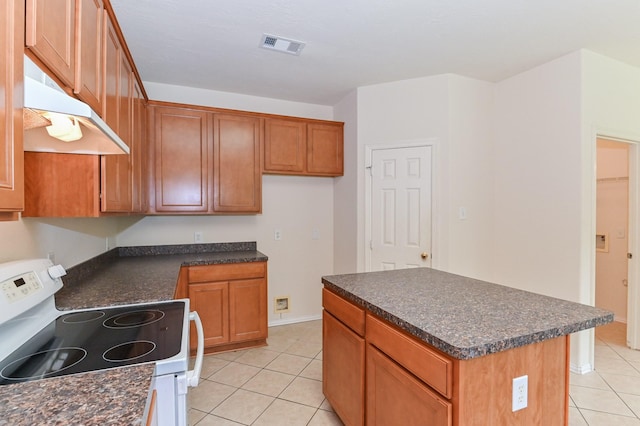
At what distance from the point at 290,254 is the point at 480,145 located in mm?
2291

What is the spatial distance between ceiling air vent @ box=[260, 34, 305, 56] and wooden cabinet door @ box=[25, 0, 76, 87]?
1.38 m

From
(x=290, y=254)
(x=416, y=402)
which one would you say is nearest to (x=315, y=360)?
(x=290, y=254)

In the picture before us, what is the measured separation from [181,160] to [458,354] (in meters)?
2.77

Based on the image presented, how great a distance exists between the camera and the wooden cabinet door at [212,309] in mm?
2766

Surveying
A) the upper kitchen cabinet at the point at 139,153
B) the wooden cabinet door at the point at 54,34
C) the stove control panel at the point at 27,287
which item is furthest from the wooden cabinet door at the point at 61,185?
the upper kitchen cabinet at the point at 139,153

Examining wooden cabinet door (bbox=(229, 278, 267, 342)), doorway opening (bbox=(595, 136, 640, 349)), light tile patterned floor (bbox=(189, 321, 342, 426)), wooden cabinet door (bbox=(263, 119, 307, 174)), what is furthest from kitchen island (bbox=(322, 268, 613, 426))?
doorway opening (bbox=(595, 136, 640, 349))

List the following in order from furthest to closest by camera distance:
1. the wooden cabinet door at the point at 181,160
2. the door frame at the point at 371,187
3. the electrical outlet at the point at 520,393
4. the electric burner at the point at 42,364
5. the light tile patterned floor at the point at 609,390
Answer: the door frame at the point at 371,187
the wooden cabinet door at the point at 181,160
the light tile patterned floor at the point at 609,390
the electrical outlet at the point at 520,393
the electric burner at the point at 42,364

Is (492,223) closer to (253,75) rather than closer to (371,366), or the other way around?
(371,366)

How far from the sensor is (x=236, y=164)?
3148 mm

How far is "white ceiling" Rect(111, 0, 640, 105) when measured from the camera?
198 cm

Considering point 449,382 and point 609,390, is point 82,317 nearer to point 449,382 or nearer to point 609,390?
point 449,382

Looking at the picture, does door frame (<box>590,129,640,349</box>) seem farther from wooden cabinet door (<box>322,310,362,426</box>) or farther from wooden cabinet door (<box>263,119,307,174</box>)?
wooden cabinet door (<box>322,310,362,426</box>)

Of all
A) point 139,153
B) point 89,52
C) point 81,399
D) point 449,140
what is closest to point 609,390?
point 449,140

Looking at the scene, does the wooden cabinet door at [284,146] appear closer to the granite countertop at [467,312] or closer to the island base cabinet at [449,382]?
the granite countertop at [467,312]
